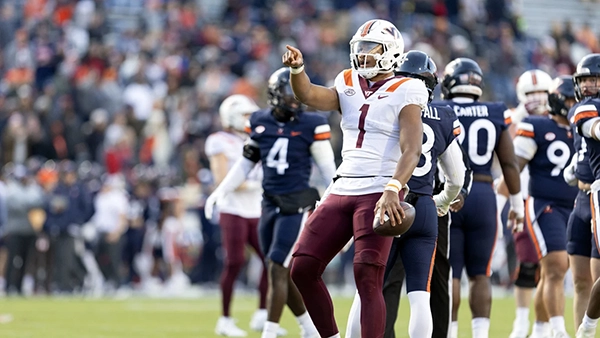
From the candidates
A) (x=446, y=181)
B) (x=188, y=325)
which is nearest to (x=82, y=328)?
(x=188, y=325)

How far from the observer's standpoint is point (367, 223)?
6.07 m

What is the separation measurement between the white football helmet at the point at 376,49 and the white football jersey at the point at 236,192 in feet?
14.1

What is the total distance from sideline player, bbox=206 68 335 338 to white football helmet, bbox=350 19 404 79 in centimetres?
260

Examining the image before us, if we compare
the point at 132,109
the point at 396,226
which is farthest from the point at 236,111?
the point at 132,109

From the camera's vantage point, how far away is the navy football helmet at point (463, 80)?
8.03m

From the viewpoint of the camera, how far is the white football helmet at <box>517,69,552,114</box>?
30.4 ft

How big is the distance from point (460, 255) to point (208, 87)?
499 inches

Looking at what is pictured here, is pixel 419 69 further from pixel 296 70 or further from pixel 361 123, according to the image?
pixel 296 70

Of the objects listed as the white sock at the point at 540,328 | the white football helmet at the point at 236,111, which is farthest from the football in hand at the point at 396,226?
the white football helmet at the point at 236,111

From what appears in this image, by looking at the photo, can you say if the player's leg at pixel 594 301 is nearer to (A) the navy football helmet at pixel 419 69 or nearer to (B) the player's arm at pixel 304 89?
(A) the navy football helmet at pixel 419 69

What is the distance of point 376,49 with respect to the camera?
621 centimetres

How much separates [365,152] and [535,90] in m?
3.59

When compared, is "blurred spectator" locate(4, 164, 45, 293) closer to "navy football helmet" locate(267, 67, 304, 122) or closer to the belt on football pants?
"navy football helmet" locate(267, 67, 304, 122)

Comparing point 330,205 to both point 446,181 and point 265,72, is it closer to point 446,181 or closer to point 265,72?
point 446,181
